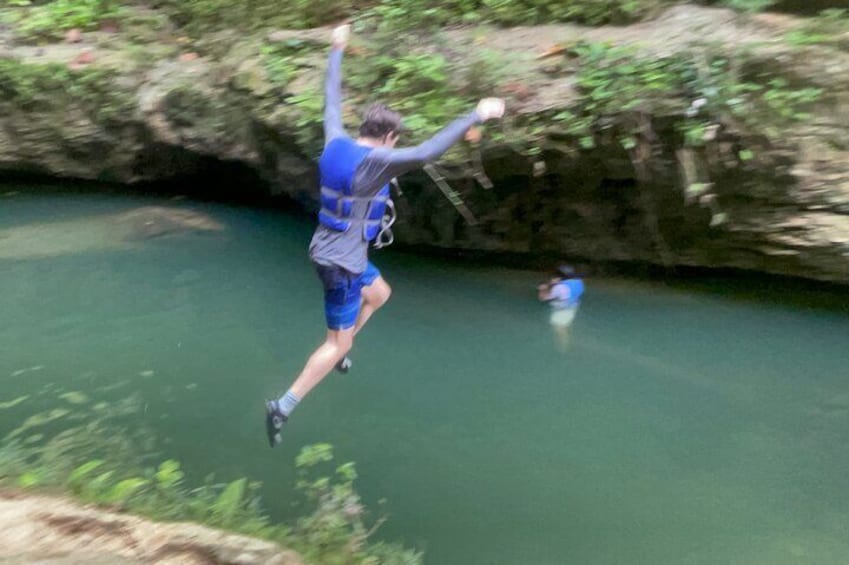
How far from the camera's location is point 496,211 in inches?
227

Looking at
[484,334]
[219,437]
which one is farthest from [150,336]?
[484,334]

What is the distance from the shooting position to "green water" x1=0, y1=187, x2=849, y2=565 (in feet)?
11.1

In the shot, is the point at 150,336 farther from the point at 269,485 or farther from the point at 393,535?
the point at 393,535

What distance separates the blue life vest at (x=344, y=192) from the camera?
3.17 metres

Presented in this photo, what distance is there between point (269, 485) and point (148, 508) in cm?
84

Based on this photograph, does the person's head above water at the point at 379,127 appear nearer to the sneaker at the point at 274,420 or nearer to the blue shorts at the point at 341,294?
the blue shorts at the point at 341,294

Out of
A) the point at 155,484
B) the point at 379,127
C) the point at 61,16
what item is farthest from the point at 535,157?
the point at 61,16

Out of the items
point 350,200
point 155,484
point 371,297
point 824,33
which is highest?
point 824,33

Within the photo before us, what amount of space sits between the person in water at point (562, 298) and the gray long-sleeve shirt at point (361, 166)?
80.0 inches

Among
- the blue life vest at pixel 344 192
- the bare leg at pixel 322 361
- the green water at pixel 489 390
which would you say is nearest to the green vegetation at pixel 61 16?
the green water at pixel 489 390

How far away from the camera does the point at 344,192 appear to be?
324 cm

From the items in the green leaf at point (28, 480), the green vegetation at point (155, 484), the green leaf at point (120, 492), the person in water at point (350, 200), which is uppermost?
the person in water at point (350, 200)

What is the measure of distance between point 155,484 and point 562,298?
289 cm

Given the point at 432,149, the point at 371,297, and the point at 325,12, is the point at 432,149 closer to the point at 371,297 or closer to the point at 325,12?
the point at 371,297
